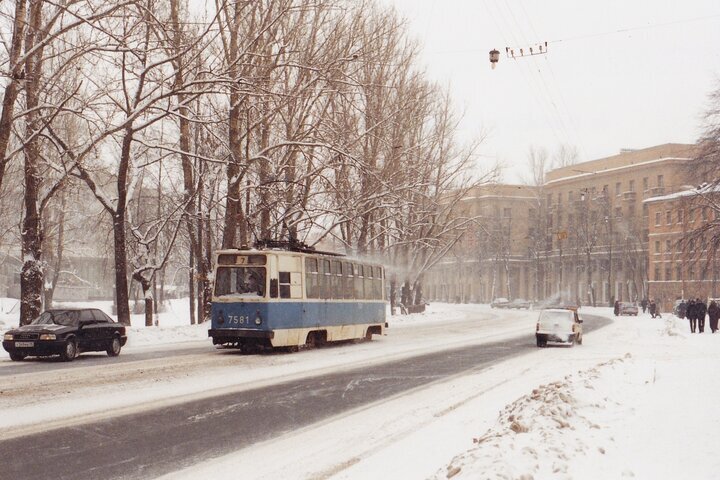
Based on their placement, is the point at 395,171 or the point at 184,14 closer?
the point at 184,14

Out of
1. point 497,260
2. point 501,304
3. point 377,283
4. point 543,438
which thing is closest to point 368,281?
point 377,283

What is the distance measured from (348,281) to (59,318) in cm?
1024

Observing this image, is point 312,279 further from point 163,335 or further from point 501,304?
point 501,304

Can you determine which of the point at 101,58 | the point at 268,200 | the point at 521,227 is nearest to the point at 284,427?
the point at 101,58

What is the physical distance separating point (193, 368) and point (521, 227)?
119 metres

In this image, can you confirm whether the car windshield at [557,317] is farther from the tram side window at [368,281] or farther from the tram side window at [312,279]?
the tram side window at [312,279]

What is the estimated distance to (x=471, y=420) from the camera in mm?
11602

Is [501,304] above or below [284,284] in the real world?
below

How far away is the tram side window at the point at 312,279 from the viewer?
81.0 ft

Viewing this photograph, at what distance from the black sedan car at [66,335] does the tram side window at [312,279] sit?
5601 mm

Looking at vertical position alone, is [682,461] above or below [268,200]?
below

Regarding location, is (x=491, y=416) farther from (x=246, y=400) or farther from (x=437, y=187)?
(x=437, y=187)

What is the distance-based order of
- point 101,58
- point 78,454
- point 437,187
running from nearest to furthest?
point 78,454 < point 101,58 < point 437,187

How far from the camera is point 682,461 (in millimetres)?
7320
